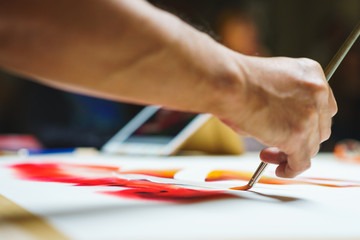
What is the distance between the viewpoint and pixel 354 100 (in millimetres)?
2596

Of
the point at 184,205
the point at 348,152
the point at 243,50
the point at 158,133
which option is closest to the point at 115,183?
the point at 184,205

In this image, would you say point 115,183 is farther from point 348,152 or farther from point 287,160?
point 348,152

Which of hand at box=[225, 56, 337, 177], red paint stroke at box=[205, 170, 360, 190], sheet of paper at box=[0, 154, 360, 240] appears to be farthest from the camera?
red paint stroke at box=[205, 170, 360, 190]

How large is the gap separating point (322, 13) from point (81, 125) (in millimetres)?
1929

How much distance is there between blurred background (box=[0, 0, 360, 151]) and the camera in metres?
2.18

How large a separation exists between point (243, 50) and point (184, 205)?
1622 millimetres

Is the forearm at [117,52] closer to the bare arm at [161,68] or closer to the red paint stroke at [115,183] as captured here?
the bare arm at [161,68]

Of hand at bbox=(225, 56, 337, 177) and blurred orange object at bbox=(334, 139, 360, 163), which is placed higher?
hand at bbox=(225, 56, 337, 177)

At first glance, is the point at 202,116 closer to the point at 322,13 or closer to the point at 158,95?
the point at 158,95

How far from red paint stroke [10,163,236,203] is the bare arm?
0.10 meters

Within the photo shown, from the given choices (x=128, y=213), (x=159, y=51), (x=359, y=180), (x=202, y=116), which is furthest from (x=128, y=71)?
(x=202, y=116)

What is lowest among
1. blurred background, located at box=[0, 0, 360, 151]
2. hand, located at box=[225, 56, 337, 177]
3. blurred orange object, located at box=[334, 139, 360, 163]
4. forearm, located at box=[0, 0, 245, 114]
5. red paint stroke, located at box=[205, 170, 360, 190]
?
blurred orange object, located at box=[334, 139, 360, 163]

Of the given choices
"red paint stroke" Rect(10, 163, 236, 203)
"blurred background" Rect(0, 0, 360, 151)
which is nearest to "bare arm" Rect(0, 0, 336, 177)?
"red paint stroke" Rect(10, 163, 236, 203)

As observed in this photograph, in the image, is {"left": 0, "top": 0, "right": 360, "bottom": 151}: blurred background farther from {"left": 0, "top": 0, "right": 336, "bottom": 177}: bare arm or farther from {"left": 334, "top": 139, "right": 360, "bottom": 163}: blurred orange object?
{"left": 0, "top": 0, "right": 336, "bottom": 177}: bare arm
